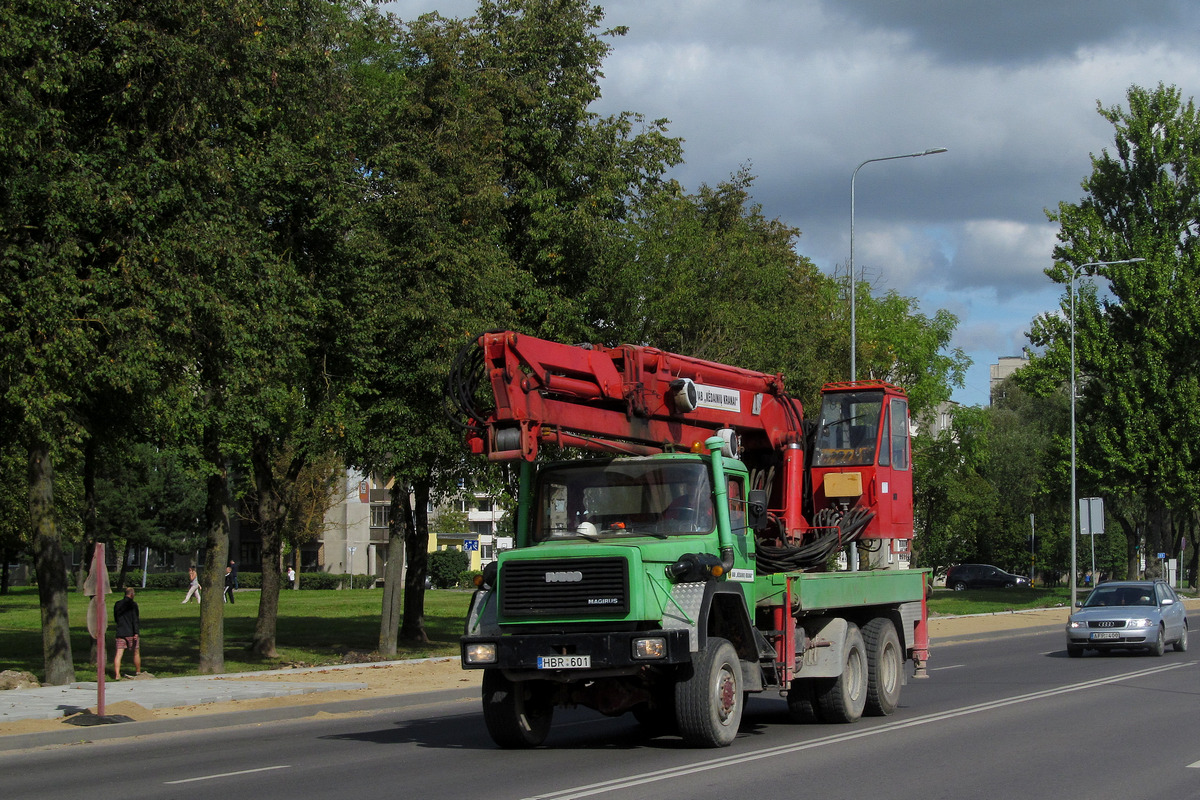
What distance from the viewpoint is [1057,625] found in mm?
36000

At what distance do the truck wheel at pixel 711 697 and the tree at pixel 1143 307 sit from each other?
43910 mm

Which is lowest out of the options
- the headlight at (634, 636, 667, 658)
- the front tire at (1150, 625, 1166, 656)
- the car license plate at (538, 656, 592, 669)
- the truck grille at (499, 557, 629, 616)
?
the front tire at (1150, 625, 1166, 656)

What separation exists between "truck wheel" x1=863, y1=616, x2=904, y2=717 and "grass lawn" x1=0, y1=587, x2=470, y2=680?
1327 cm

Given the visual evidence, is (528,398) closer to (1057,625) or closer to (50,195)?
(50,195)

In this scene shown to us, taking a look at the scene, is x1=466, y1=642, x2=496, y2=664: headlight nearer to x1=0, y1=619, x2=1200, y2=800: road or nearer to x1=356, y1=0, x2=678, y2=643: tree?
x1=0, y1=619, x2=1200, y2=800: road

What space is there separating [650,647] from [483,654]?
1.58 metres

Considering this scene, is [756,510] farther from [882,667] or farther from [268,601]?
[268,601]

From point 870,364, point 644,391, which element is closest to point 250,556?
point 870,364

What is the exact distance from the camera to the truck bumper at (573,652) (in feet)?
35.1

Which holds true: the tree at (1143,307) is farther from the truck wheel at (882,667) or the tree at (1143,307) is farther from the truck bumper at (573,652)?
the truck bumper at (573,652)

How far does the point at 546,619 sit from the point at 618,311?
1658 cm

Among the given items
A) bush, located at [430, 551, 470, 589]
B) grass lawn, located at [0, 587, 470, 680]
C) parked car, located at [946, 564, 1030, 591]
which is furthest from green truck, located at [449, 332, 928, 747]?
parked car, located at [946, 564, 1030, 591]

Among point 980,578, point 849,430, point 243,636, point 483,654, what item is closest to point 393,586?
point 243,636

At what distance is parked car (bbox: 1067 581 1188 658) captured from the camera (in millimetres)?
23547
